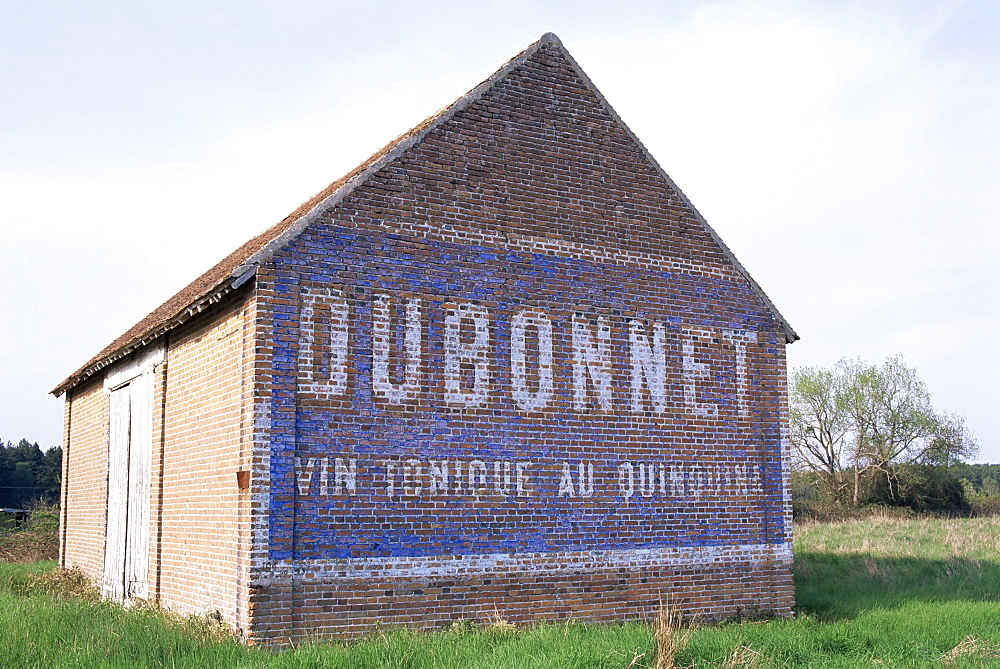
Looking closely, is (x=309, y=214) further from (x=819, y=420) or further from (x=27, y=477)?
(x=27, y=477)

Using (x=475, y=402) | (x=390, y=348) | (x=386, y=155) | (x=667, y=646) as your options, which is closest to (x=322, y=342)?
(x=390, y=348)

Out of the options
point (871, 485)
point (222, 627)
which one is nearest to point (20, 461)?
point (871, 485)

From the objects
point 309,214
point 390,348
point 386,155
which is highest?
point 386,155

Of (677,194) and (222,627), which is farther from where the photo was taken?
(677,194)

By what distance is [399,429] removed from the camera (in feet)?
36.9

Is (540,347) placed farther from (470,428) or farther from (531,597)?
(531,597)

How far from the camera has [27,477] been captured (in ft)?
222

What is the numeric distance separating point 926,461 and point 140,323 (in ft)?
121

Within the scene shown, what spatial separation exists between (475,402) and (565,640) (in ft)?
10.8

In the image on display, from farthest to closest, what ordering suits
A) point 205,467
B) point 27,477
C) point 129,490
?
point 27,477 → point 129,490 → point 205,467

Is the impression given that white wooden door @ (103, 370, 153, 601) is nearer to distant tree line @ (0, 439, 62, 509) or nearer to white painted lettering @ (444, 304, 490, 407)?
white painted lettering @ (444, 304, 490, 407)

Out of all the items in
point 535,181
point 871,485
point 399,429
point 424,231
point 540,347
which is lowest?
point 871,485

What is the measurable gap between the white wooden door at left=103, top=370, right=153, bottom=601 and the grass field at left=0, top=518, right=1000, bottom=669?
0.90 m

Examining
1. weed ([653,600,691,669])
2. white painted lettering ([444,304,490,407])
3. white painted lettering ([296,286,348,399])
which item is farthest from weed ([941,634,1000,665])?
white painted lettering ([296,286,348,399])
